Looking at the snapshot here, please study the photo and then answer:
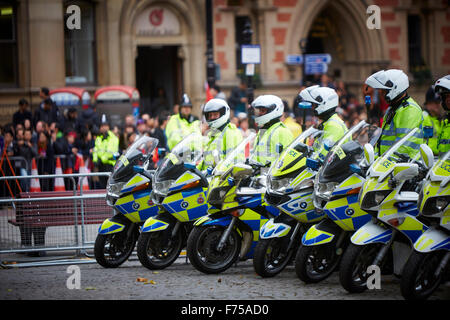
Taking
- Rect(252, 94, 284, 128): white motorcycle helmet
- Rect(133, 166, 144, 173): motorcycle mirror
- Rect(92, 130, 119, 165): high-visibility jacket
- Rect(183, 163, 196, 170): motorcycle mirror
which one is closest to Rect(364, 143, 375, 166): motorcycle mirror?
Rect(252, 94, 284, 128): white motorcycle helmet

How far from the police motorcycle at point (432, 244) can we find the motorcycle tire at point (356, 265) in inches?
21.3

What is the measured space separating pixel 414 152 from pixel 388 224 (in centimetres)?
82

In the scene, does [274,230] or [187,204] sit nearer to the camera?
[274,230]

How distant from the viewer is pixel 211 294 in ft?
26.4

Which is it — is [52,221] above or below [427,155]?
below

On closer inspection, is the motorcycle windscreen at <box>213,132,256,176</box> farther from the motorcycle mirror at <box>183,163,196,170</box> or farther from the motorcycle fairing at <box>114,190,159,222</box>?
the motorcycle fairing at <box>114,190,159,222</box>

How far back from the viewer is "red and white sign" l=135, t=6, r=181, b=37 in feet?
79.9

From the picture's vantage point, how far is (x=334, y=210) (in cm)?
802

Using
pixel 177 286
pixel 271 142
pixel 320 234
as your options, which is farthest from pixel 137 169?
pixel 320 234

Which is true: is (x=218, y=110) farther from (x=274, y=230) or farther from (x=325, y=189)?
(x=325, y=189)

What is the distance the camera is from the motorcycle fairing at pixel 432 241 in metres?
7.00

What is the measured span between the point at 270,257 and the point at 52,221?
3507 millimetres

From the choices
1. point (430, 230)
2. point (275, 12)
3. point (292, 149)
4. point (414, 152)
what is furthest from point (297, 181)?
point (275, 12)
